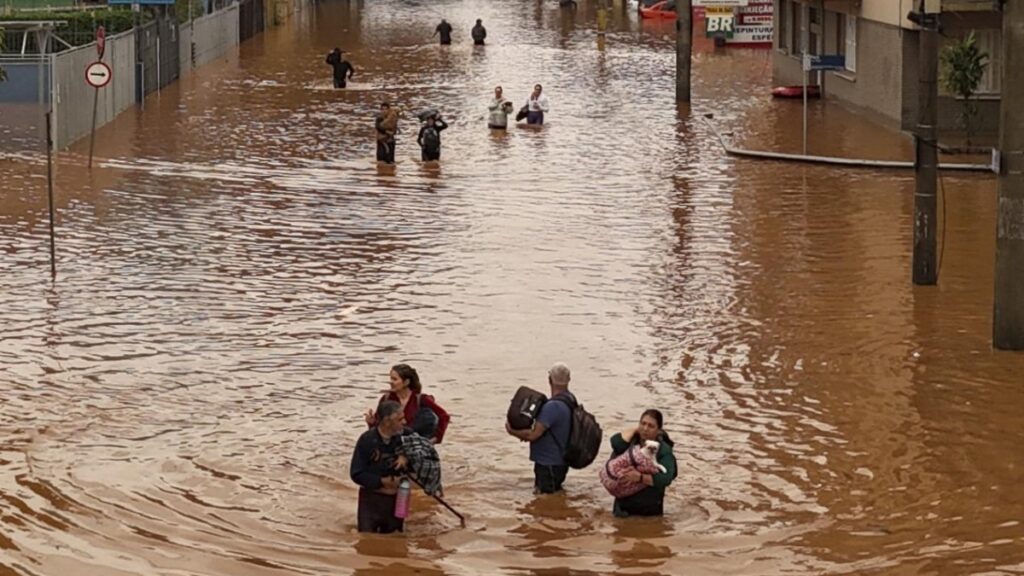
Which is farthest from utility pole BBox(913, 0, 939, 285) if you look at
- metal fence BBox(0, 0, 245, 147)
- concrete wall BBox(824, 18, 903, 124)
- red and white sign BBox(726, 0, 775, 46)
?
red and white sign BBox(726, 0, 775, 46)

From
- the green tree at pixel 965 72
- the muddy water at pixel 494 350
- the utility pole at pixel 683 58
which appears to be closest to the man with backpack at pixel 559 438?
the muddy water at pixel 494 350

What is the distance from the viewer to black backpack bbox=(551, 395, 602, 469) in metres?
14.4

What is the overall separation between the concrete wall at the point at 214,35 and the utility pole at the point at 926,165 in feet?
120

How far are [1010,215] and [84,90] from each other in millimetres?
23429

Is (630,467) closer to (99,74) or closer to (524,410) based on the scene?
(524,410)

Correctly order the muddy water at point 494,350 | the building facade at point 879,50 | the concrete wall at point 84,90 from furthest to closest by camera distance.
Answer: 1. the building facade at point 879,50
2. the concrete wall at point 84,90
3. the muddy water at point 494,350

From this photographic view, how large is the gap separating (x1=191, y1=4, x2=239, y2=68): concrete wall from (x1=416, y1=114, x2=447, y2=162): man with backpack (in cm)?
2303

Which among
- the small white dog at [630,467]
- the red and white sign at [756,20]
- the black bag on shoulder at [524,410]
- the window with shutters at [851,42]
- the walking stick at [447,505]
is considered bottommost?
the walking stick at [447,505]

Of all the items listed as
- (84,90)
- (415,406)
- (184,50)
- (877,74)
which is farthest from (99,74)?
(184,50)

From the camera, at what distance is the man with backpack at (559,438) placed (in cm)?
1434

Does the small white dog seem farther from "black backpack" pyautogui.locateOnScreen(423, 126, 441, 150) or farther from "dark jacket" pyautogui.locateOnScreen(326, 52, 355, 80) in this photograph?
"dark jacket" pyautogui.locateOnScreen(326, 52, 355, 80)

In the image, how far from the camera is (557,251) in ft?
84.2

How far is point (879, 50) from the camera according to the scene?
40.9 m

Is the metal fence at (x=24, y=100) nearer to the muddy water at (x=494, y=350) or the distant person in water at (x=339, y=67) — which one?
the muddy water at (x=494, y=350)
